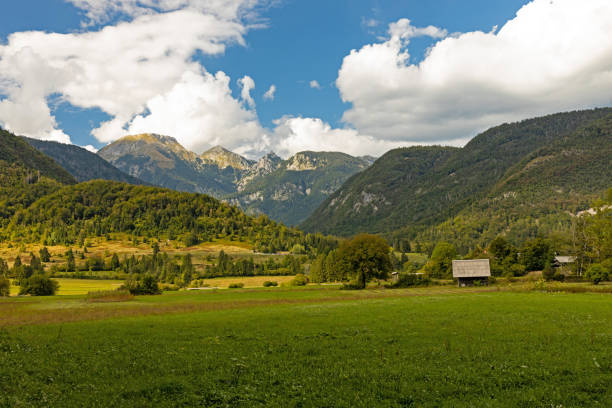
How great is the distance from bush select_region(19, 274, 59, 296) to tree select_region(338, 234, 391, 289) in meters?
81.5

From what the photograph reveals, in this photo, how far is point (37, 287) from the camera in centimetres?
10912

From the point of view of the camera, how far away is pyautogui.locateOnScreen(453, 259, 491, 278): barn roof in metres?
108

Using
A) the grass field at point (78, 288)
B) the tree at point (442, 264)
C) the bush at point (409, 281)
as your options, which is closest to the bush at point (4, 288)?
the grass field at point (78, 288)

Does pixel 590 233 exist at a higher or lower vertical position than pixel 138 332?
higher

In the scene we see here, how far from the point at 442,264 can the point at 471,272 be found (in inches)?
1323

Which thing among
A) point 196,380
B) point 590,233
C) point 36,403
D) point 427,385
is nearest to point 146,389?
point 196,380

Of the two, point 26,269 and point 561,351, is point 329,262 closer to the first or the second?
point 26,269

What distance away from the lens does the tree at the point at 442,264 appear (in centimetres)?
13900

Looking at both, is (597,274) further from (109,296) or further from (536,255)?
(109,296)

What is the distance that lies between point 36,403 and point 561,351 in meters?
27.1

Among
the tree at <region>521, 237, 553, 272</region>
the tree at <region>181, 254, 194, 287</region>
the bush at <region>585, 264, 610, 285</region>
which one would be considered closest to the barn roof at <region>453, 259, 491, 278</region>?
the bush at <region>585, 264, 610, 285</region>

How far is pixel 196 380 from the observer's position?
776 inches

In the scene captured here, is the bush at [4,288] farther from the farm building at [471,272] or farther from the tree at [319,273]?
the farm building at [471,272]

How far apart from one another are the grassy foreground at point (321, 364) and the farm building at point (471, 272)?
72780 millimetres
